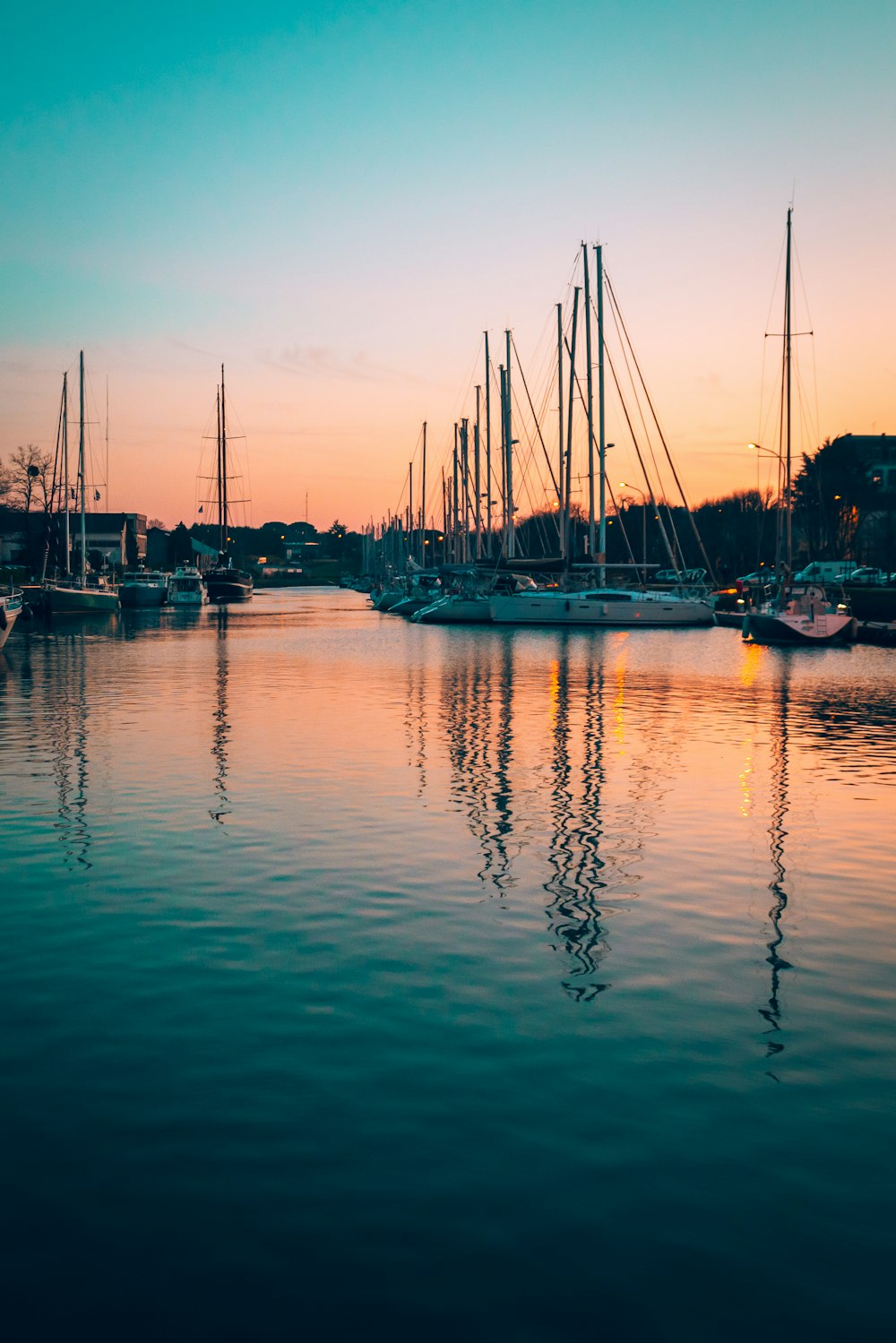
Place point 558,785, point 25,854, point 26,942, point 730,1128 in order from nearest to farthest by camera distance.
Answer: point 730,1128 → point 26,942 → point 25,854 → point 558,785

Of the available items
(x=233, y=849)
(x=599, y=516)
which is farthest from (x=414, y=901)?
(x=599, y=516)

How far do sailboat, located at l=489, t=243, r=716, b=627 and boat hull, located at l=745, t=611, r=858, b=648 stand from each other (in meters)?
15.1

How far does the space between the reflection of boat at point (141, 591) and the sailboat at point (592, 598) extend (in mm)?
37657

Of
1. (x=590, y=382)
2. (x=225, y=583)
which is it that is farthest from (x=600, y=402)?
(x=225, y=583)

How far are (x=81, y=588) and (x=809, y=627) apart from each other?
50556mm

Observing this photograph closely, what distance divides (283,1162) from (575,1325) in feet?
6.63

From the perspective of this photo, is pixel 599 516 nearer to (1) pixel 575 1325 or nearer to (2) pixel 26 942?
(2) pixel 26 942

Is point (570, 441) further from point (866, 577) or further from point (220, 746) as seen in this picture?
point (220, 746)

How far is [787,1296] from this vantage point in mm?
5621

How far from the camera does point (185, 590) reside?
113 m

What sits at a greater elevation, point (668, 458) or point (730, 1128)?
point (668, 458)

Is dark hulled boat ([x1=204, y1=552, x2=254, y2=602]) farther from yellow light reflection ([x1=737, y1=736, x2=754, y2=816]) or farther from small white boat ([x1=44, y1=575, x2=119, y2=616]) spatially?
yellow light reflection ([x1=737, y1=736, x2=754, y2=816])

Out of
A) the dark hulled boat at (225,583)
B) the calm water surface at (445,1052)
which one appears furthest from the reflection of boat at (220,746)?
the dark hulled boat at (225,583)

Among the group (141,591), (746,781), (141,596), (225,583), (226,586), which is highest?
(225,583)
